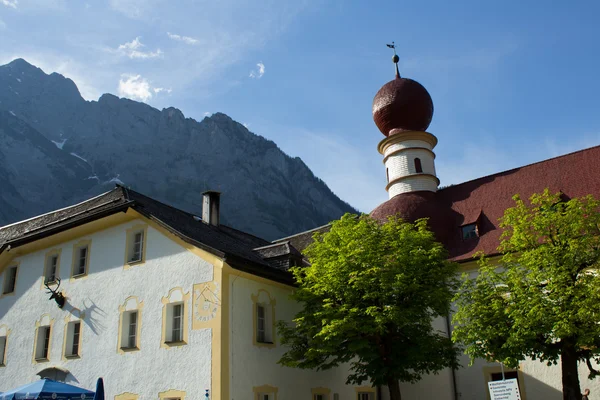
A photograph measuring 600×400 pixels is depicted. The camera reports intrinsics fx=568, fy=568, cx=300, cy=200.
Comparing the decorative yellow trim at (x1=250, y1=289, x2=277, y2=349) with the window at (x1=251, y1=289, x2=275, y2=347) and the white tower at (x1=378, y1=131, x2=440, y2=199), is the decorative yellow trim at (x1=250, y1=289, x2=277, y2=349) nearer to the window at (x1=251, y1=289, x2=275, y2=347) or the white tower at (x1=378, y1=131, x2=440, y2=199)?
the window at (x1=251, y1=289, x2=275, y2=347)

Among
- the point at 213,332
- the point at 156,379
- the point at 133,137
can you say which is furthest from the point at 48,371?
the point at 133,137

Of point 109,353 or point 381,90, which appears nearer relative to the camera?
point 109,353

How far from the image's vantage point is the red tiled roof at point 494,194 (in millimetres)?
22562

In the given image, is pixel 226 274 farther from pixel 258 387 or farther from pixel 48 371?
pixel 48 371

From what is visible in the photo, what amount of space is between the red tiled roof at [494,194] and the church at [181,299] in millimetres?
62

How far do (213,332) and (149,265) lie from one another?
153 inches

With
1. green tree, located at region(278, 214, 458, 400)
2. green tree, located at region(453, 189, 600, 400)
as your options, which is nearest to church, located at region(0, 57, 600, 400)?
green tree, located at region(278, 214, 458, 400)

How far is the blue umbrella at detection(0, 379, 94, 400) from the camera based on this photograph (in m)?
13.7

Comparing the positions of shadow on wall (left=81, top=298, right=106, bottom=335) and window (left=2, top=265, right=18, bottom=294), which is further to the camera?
window (left=2, top=265, right=18, bottom=294)

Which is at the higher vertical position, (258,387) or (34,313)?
(34,313)

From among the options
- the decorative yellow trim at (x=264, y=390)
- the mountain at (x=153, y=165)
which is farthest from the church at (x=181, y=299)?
the mountain at (x=153, y=165)

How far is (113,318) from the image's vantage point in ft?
63.6

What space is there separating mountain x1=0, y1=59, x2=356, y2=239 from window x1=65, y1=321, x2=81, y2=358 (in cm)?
8421

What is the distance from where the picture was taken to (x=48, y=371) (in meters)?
20.2
